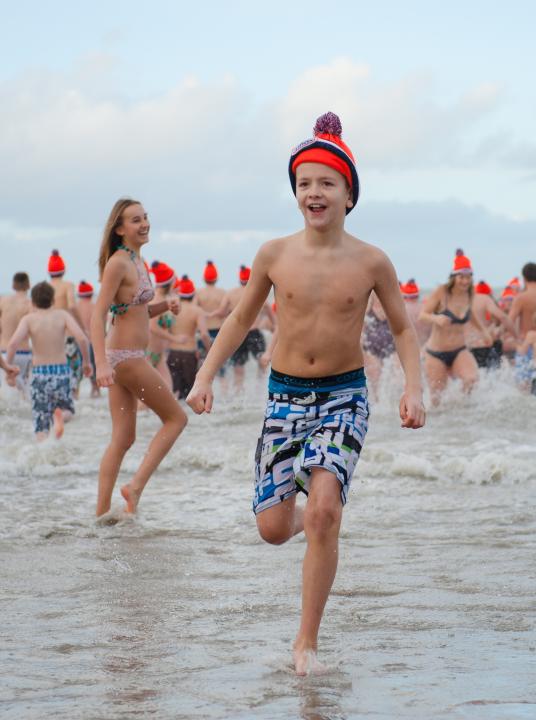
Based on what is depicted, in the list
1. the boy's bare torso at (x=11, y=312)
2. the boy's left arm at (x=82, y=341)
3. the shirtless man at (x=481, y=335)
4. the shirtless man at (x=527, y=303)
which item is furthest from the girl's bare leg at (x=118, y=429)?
the shirtless man at (x=527, y=303)

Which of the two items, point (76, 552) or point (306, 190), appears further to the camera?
point (76, 552)

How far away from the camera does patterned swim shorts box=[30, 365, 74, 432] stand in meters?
11.9

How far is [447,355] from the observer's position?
14484mm

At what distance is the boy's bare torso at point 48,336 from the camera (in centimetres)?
1174

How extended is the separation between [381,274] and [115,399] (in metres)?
3.28

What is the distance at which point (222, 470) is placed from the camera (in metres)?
11.0

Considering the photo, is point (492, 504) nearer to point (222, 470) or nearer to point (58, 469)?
point (222, 470)

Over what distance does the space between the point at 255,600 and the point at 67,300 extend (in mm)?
11797

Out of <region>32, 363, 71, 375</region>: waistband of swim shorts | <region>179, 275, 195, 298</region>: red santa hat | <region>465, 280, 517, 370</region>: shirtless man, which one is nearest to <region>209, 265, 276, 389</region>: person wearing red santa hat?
<region>179, 275, 195, 298</region>: red santa hat

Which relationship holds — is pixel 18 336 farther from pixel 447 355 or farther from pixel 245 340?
pixel 245 340

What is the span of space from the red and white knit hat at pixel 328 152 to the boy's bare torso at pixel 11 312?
1202 cm

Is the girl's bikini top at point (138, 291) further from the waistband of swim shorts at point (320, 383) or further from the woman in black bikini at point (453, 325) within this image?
the woman in black bikini at point (453, 325)

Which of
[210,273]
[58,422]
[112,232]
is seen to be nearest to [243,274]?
[210,273]

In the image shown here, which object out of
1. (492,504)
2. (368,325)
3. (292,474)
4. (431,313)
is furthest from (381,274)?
(368,325)
